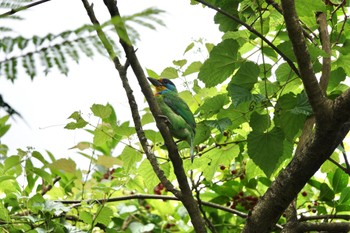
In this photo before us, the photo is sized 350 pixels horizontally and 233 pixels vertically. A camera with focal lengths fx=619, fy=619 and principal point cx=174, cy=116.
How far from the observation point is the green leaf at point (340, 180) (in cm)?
224

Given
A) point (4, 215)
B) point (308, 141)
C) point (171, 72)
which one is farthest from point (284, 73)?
point (4, 215)

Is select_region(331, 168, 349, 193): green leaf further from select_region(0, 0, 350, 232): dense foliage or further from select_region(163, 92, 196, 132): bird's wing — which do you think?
select_region(163, 92, 196, 132): bird's wing

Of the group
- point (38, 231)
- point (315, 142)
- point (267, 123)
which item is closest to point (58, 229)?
point (38, 231)

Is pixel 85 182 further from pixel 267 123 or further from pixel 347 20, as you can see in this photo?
pixel 347 20

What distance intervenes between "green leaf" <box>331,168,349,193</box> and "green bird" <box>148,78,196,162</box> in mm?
541

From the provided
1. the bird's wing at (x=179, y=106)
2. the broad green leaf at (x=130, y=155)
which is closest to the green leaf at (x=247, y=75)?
the broad green leaf at (x=130, y=155)

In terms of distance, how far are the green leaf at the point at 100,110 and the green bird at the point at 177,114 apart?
343 mm

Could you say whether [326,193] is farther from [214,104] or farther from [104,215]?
[104,215]

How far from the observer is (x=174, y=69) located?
2.14 metres

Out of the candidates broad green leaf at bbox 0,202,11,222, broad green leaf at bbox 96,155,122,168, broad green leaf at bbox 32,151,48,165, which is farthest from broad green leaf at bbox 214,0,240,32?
broad green leaf at bbox 0,202,11,222

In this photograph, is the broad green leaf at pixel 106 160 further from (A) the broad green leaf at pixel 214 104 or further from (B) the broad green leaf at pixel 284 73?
(B) the broad green leaf at pixel 284 73

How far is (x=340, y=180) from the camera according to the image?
2.25m

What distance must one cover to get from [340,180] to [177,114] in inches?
26.3

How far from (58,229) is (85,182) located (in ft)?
0.78
